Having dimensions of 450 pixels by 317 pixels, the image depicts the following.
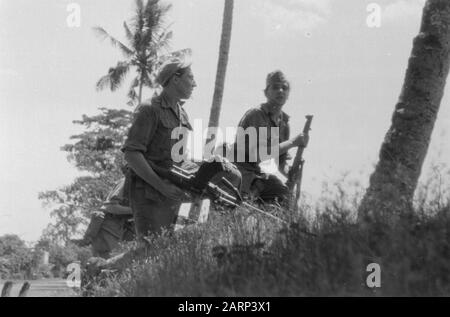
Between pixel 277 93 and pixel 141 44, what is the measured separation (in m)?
44.8

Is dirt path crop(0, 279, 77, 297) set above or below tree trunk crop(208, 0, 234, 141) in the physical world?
below

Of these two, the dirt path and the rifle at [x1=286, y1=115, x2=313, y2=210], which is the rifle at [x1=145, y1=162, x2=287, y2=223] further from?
the rifle at [x1=286, y1=115, x2=313, y2=210]

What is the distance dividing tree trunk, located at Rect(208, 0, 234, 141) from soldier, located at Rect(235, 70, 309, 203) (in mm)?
14346

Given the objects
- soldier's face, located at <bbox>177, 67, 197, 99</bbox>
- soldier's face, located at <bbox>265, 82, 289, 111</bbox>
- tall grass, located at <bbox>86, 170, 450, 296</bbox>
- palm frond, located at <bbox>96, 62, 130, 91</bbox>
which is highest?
palm frond, located at <bbox>96, 62, 130, 91</bbox>

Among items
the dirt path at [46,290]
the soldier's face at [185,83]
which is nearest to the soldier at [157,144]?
the soldier's face at [185,83]

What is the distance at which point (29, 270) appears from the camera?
1717 centimetres

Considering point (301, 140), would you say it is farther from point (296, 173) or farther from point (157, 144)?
point (157, 144)

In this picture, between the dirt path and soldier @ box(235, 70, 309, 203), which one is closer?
the dirt path

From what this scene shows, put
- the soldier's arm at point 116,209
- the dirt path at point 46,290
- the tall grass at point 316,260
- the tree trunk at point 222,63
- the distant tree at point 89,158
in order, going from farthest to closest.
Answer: the distant tree at point 89,158 < the tree trunk at point 222,63 < the soldier's arm at point 116,209 < the dirt path at point 46,290 < the tall grass at point 316,260

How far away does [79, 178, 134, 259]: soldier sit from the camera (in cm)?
1024

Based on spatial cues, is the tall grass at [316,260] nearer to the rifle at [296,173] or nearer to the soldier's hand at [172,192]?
the soldier's hand at [172,192]

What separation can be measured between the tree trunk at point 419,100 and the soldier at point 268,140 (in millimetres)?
1176

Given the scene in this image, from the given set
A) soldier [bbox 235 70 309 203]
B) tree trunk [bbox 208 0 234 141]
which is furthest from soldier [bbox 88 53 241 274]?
tree trunk [bbox 208 0 234 141]

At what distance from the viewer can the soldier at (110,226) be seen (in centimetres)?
1024
